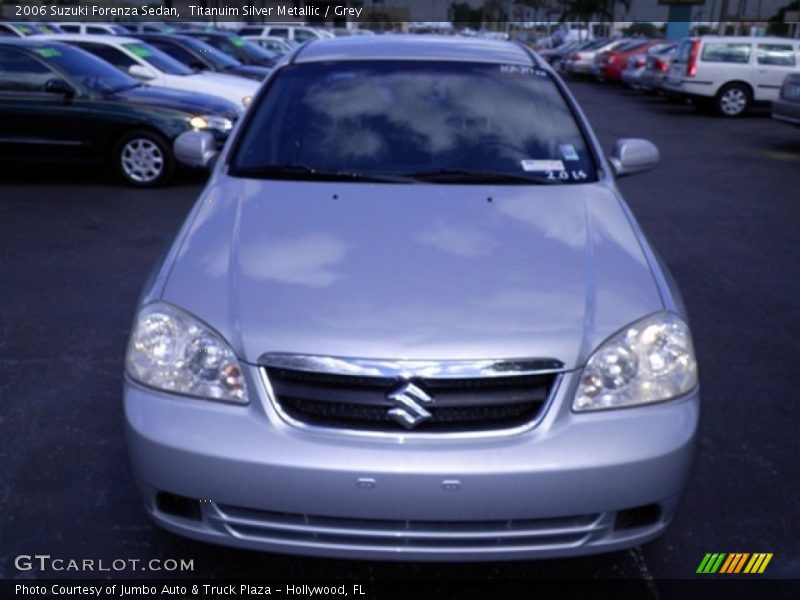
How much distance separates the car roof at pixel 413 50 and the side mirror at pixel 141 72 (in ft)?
26.6

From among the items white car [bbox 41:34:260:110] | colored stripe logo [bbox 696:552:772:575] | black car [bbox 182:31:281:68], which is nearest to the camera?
colored stripe logo [bbox 696:552:772:575]

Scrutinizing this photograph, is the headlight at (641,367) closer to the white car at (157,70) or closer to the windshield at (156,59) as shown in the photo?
the white car at (157,70)

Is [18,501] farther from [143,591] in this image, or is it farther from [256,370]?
[256,370]

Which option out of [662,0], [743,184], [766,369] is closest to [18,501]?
[766,369]

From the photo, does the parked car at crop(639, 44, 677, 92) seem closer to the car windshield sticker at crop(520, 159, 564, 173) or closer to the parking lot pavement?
the parking lot pavement

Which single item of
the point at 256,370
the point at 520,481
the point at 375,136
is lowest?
the point at 520,481

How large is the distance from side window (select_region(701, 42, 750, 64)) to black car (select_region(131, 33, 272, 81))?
351 inches

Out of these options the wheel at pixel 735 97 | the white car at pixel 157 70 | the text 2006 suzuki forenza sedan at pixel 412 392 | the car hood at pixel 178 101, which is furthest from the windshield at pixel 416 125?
the wheel at pixel 735 97

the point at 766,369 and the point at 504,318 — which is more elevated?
the point at 504,318

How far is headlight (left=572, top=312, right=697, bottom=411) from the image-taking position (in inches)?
105

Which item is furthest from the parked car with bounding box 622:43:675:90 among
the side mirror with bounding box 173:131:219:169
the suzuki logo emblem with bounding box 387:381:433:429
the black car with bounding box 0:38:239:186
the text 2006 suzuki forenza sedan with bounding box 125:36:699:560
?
the suzuki logo emblem with bounding box 387:381:433:429

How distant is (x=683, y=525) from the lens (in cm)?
338

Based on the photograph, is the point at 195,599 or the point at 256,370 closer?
the point at 256,370

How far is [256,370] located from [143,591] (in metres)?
0.90
